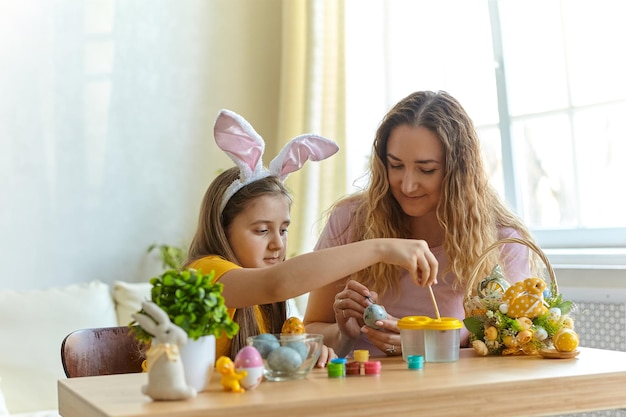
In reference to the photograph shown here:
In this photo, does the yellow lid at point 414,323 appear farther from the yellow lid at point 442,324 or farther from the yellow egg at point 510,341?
the yellow egg at point 510,341

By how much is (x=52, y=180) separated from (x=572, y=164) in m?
2.15

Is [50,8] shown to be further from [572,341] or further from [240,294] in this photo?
[572,341]

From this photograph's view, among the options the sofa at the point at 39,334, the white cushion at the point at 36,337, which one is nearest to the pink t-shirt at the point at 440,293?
the sofa at the point at 39,334

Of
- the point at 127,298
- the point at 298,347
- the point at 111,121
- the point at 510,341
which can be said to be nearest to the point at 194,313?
the point at 298,347

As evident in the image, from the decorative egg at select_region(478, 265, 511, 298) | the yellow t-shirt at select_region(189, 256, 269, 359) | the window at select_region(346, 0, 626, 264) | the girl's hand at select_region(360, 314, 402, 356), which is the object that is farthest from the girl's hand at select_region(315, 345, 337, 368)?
the window at select_region(346, 0, 626, 264)

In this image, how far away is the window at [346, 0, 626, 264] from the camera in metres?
3.19

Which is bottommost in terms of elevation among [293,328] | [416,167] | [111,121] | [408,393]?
[408,393]

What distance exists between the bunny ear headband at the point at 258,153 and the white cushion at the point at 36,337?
150cm

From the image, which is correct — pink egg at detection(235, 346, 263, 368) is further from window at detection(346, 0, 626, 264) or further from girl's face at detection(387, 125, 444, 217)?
window at detection(346, 0, 626, 264)

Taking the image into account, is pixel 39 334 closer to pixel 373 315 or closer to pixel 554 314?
pixel 373 315

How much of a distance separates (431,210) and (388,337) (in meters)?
0.61

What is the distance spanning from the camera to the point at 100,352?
212cm

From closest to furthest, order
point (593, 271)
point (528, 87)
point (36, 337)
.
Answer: point (593, 271) < point (36, 337) < point (528, 87)

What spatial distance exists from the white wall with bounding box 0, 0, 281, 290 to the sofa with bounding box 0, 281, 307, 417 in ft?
0.92
